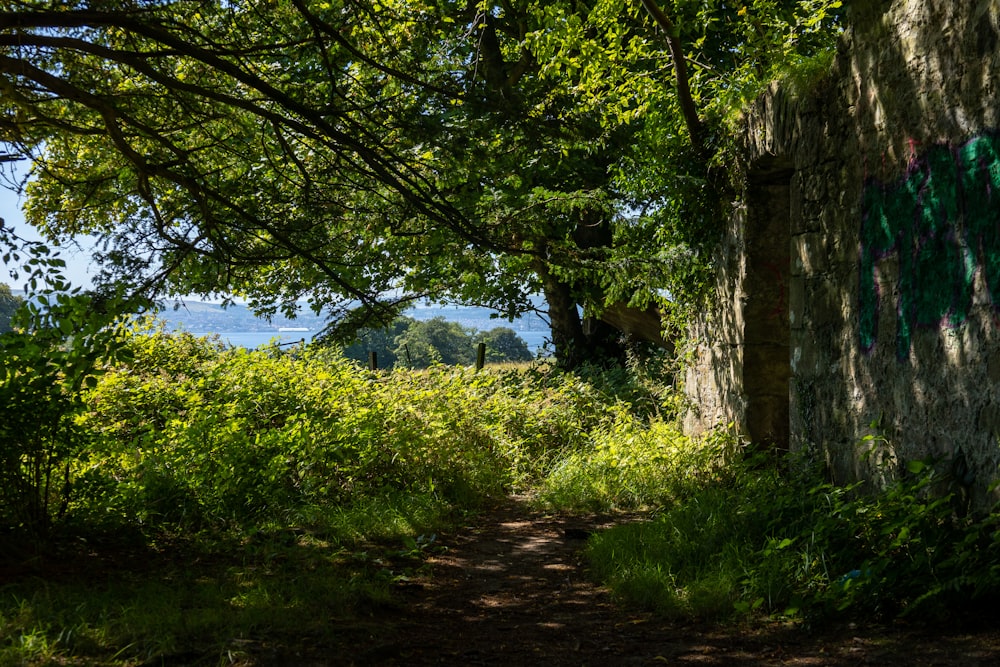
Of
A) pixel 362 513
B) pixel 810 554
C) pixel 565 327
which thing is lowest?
pixel 810 554

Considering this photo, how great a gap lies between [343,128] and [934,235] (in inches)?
184

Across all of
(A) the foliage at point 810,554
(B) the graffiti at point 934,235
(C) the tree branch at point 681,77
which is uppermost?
(C) the tree branch at point 681,77

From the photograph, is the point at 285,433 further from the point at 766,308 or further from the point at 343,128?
the point at 766,308

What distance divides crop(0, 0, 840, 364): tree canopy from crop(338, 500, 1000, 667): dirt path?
2.32 metres

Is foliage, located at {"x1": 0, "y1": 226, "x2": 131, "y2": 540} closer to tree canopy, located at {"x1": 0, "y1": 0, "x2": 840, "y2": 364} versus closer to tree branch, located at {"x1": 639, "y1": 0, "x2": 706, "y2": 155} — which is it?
tree canopy, located at {"x1": 0, "y1": 0, "x2": 840, "y2": 364}

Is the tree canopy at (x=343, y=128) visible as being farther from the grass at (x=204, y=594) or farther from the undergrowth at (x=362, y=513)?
the grass at (x=204, y=594)

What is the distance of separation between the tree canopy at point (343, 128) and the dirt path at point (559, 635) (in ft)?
7.61

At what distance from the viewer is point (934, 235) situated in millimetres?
4754

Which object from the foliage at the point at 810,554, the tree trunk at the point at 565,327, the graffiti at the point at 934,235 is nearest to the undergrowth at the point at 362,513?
the foliage at the point at 810,554

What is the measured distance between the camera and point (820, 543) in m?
4.73

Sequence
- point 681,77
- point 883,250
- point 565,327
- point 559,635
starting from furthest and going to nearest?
point 565,327, point 681,77, point 883,250, point 559,635

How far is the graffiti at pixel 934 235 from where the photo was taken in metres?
4.31

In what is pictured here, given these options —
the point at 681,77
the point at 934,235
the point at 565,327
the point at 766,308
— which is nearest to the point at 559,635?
the point at 934,235

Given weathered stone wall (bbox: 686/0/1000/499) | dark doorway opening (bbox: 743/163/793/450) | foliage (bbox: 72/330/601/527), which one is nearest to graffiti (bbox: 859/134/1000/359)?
weathered stone wall (bbox: 686/0/1000/499)
